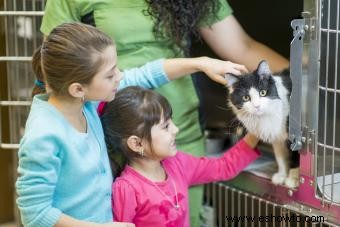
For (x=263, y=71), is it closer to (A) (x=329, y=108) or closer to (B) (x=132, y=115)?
(A) (x=329, y=108)

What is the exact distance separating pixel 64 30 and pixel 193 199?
61 centimetres

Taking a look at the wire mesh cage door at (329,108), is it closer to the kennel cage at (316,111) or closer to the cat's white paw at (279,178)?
the kennel cage at (316,111)

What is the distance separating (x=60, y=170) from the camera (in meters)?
1.06

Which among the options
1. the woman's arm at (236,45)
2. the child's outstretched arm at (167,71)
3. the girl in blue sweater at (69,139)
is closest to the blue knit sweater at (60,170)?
the girl in blue sweater at (69,139)

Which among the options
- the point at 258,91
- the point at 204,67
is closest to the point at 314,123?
the point at 258,91

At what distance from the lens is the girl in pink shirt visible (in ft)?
3.93

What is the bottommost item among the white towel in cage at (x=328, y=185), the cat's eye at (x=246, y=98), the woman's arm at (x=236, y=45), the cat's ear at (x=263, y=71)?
the white towel in cage at (x=328, y=185)

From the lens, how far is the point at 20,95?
1.55 meters

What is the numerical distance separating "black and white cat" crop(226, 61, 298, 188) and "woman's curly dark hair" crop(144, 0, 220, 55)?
202 mm

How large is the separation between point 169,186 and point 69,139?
30cm

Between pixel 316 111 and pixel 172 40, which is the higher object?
pixel 172 40

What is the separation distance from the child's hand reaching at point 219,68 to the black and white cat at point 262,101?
0.06 feet

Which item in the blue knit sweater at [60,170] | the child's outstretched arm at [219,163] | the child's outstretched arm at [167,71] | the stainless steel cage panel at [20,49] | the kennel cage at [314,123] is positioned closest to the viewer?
the blue knit sweater at [60,170]

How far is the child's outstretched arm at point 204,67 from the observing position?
1206 millimetres
